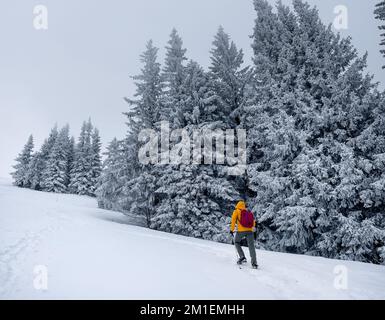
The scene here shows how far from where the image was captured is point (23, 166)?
54.8 metres

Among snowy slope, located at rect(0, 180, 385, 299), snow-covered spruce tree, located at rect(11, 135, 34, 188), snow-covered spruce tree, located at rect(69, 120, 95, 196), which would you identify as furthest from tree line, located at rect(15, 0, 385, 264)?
snow-covered spruce tree, located at rect(11, 135, 34, 188)

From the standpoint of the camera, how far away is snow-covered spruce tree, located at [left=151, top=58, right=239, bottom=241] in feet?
54.4

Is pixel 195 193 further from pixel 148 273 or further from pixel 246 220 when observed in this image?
pixel 148 273

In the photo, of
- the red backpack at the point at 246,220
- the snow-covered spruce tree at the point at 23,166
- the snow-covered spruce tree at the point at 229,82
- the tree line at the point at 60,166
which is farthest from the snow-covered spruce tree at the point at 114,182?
the snow-covered spruce tree at the point at 23,166

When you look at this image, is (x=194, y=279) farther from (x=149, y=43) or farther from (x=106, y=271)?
(x=149, y=43)

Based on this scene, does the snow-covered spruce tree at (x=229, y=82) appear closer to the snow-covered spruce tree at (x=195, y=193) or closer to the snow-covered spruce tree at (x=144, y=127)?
the snow-covered spruce tree at (x=195, y=193)

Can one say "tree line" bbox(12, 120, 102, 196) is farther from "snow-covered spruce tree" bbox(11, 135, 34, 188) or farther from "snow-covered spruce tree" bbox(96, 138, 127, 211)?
"snow-covered spruce tree" bbox(96, 138, 127, 211)

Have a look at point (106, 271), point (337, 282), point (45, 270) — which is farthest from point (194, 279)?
point (337, 282)

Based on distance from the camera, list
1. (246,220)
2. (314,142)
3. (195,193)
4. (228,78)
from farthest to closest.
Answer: (228,78)
(195,193)
(314,142)
(246,220)

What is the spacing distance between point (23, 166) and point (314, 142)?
192 ft

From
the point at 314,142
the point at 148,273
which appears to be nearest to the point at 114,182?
the point at 314,142

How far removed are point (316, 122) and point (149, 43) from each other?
58.7 ft

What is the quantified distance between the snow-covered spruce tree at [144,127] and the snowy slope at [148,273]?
31.5ft

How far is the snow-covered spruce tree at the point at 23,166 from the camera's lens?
176ft
